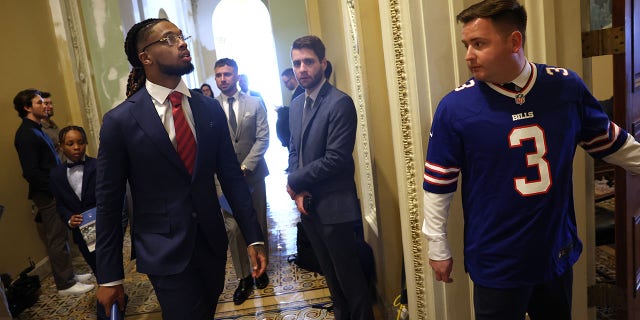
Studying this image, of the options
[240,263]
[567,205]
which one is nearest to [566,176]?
[567,205]

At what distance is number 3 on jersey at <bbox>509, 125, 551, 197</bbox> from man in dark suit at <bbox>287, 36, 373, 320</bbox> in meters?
1.13

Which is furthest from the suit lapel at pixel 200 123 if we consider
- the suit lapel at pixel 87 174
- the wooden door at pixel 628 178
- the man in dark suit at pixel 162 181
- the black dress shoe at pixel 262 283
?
the black dress shoe at pixel 262 283

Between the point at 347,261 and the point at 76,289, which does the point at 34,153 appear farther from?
the point at 347,261

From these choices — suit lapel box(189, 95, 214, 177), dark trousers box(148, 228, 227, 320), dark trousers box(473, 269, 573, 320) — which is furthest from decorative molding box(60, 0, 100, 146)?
dark trousers box(473, 269, 573, 320)

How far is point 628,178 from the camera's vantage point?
Result: 6.50ft

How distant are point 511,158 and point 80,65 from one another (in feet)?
18.1

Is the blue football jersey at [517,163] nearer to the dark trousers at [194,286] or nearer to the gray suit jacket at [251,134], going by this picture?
the dark trousers at [194,286]

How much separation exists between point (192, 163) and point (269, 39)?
13.3 metres

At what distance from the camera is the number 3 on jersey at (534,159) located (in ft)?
4.58

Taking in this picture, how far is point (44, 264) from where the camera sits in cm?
467

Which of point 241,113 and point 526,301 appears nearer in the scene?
point 526,301

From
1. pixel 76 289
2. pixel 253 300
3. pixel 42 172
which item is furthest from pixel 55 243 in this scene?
pixel 253 300

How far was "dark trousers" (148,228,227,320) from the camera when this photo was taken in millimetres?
1783

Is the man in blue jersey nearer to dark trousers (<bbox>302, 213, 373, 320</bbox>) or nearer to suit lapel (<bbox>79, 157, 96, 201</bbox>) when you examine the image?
dark trousers (<bbox>302, 213, 373, 320</bbox>)
